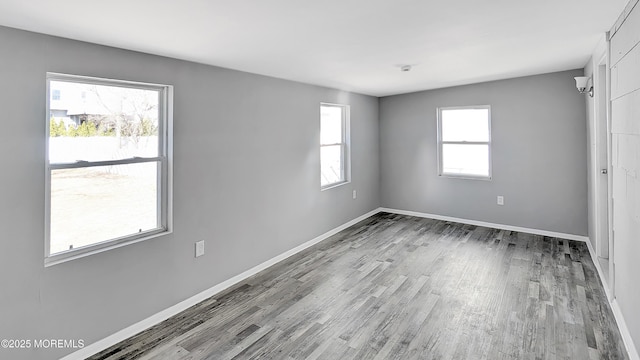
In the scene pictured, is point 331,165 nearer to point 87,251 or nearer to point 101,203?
point 101,203

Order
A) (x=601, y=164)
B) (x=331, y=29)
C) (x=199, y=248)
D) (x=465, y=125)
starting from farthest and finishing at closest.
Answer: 1. (x=465, y=125)
2. (x=601, y=164)
3. (x=199, y=248)
4. (x=331, y=29)

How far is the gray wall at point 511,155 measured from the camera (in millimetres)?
4375

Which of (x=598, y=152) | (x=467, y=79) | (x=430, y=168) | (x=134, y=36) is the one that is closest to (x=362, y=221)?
(x=430, y=168)

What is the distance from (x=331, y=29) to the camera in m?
2.21

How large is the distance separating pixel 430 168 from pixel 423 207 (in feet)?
2.27

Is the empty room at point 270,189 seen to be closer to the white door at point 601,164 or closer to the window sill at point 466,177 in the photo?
the white door at point 601,164

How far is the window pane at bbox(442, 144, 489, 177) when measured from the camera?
5.16 metres

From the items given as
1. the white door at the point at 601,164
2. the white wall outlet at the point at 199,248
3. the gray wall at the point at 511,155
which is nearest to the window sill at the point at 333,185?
the gray wall at the point at 511,155

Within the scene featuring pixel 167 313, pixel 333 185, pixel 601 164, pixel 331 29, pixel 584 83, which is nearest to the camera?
pixel 331 29

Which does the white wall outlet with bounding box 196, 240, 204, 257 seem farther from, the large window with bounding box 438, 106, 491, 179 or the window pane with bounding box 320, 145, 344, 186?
the large window with bounding box 438, 106, 491, 179

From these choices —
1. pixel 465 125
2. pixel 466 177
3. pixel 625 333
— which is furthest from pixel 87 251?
pixel 465 125

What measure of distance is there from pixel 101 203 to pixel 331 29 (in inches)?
80.7

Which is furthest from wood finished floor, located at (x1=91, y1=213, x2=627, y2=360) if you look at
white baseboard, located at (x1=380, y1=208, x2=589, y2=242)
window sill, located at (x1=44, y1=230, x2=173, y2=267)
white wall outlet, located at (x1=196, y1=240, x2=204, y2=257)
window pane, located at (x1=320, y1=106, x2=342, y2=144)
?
window pane, located at (x1=320, y1=106, x2=342, y2=144)

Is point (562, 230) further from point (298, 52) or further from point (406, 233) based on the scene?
point (298, 52)
